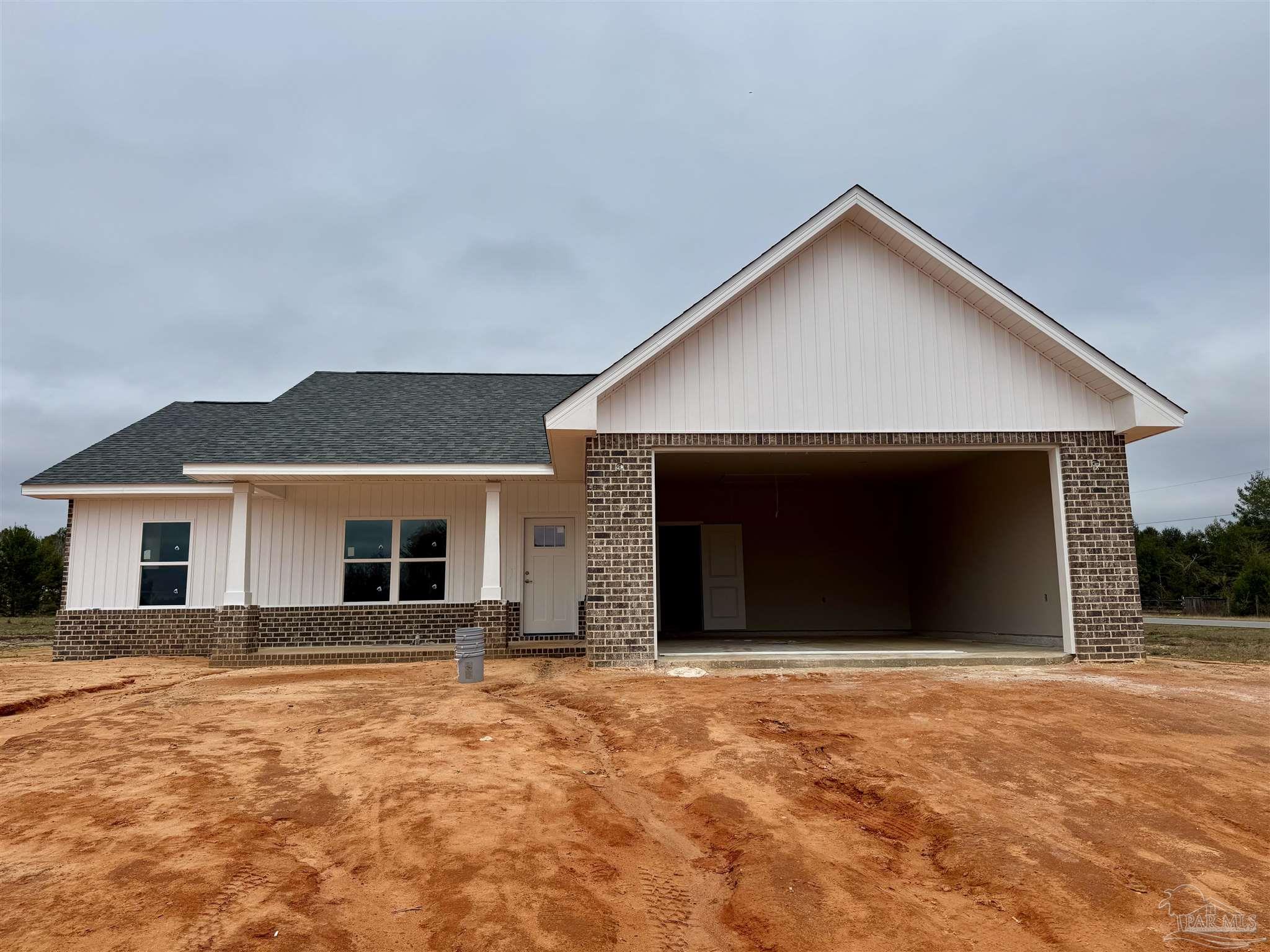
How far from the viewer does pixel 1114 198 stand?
23609mm

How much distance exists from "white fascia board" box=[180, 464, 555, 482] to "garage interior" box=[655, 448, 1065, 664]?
313 cm

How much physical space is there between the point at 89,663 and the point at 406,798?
11.0m

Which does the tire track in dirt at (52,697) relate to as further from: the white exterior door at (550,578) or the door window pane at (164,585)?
the white exterior door at (550,578)

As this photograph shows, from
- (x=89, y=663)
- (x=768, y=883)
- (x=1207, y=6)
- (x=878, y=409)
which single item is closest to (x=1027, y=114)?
(x=1207, y=6)

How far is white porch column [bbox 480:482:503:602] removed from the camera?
39.7ft

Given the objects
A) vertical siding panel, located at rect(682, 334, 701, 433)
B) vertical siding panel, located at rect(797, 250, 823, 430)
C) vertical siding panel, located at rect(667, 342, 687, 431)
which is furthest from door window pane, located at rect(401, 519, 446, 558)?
vertical siding panel, located at rect(797, 250, 823, 430)

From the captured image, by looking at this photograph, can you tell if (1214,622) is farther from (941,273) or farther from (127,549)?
(127,549)

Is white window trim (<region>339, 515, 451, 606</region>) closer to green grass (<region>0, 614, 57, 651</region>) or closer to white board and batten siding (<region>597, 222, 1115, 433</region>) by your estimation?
white board and batten siding (<region>597, 222, 1115, 433</region>)

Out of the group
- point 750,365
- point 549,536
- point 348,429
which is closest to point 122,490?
point 348,429

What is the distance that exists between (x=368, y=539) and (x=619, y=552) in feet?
19.3

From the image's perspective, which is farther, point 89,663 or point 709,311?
point 89,663

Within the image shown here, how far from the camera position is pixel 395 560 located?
13.5m

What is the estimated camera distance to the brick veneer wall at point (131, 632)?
515 inches

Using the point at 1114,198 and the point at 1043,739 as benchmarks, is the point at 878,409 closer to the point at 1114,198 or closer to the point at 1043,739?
the point at 1043,739
